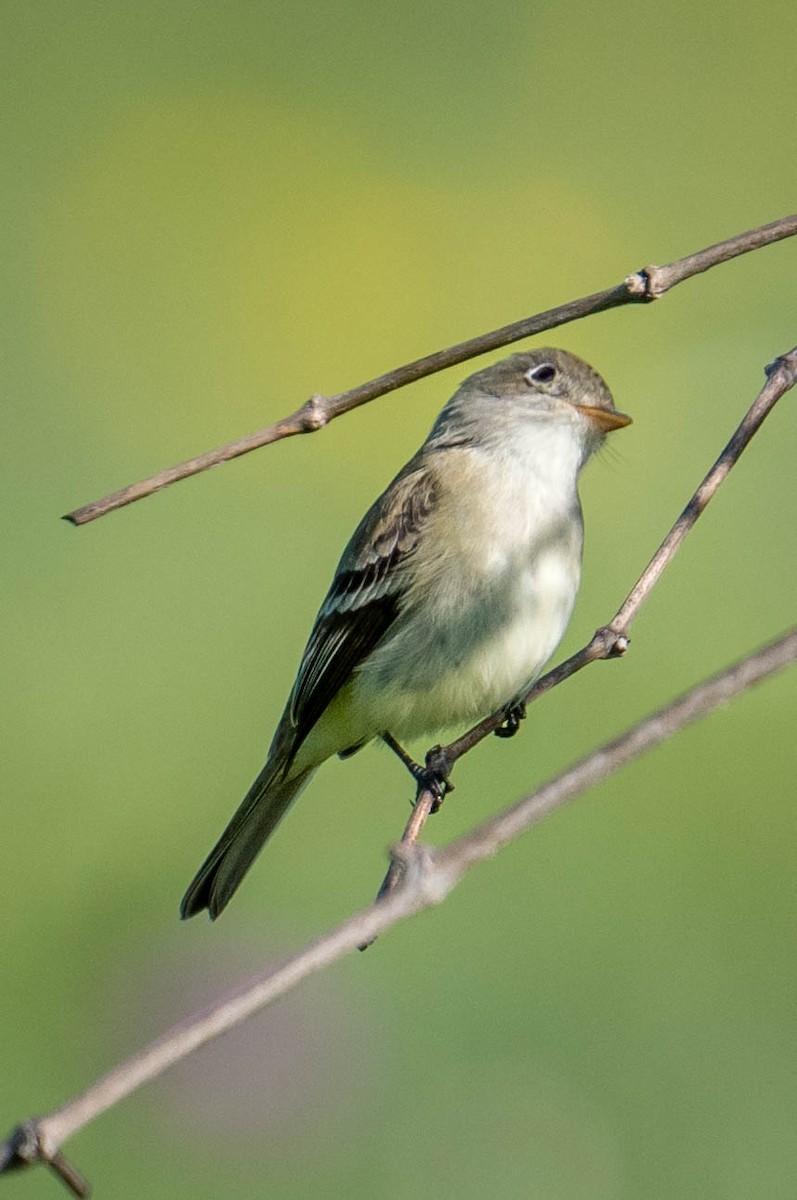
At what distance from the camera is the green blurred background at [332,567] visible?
122 inches

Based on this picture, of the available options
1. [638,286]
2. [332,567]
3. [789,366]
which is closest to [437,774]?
[789,366]

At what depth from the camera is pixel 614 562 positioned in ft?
15.2

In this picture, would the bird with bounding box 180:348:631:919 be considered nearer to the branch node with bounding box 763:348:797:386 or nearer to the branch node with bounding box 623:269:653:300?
the branch node with bounding box 763:348:797:386

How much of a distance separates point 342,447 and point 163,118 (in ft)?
6.71

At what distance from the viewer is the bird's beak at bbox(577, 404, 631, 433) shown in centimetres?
276

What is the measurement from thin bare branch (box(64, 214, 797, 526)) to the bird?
107cm

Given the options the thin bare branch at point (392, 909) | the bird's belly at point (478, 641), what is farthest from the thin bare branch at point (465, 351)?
the bird's belly at point (478, 641)

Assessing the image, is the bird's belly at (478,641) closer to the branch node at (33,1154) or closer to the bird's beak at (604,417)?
the bird's beak at (604,417)

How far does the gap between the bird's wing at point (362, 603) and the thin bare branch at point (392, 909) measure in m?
1.71

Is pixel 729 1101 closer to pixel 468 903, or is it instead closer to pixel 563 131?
pixel 468 903

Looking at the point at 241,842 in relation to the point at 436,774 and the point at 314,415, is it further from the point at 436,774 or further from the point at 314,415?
the point at 314,415

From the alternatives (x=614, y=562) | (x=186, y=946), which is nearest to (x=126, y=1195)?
(x=186, y=946)

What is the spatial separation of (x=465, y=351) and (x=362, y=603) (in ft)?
4.33

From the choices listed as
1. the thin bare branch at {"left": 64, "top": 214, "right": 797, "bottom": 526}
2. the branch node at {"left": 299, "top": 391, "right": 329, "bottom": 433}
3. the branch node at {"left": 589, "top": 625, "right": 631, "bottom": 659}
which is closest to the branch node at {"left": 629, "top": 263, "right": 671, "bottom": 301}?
the thin bare branch at {"left": 64, "top": 214, "right": 797, "bottom": 526}
